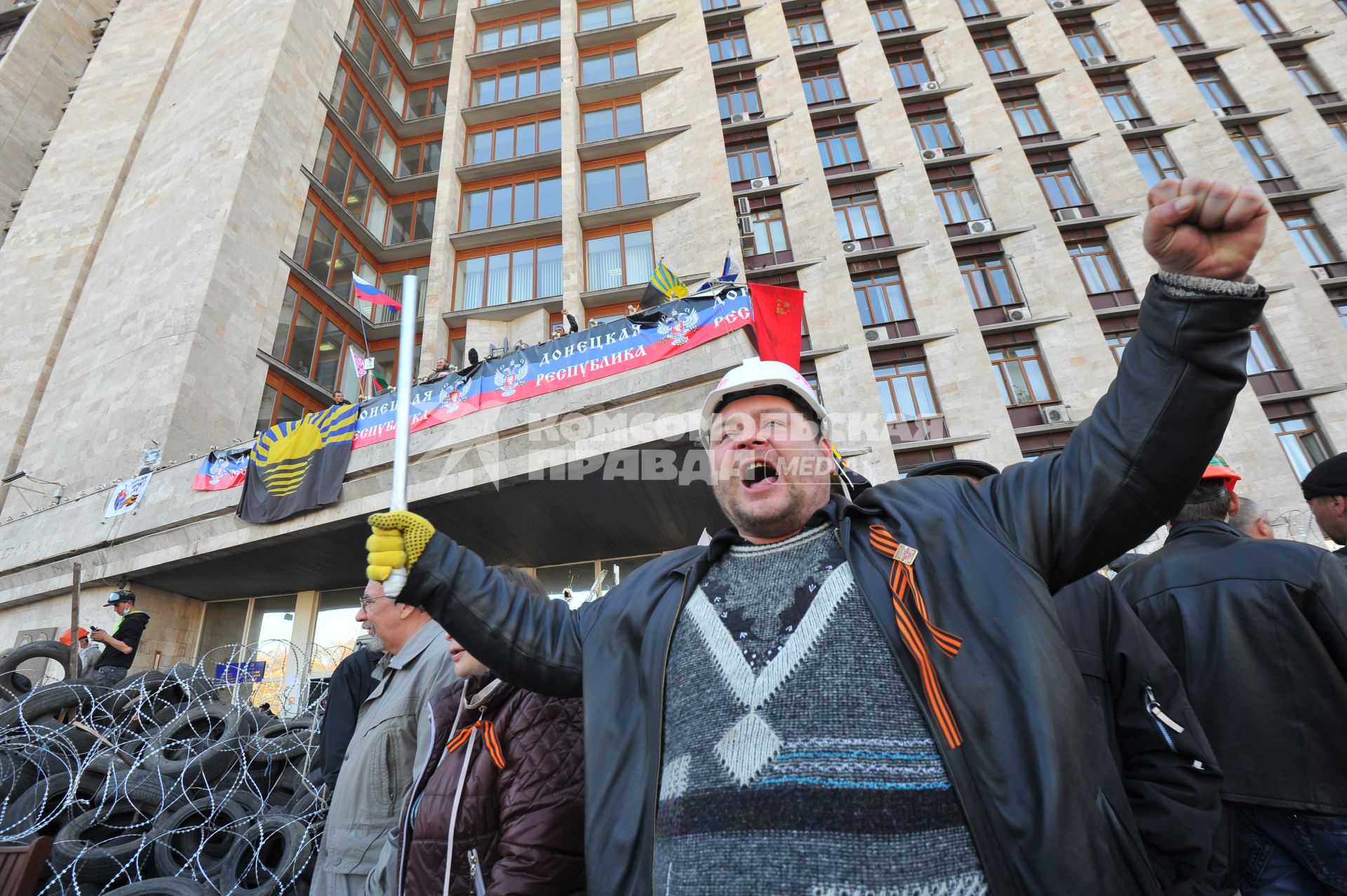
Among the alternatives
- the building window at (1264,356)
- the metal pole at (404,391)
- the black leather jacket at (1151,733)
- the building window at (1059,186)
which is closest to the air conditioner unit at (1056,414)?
the building window at (1264,356)

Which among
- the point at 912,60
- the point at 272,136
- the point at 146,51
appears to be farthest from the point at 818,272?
the point at 146,51

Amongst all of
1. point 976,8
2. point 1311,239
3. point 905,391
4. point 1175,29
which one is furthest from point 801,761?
point 1175,29

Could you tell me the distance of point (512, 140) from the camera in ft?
80.2

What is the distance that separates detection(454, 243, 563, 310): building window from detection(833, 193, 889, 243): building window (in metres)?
10.1

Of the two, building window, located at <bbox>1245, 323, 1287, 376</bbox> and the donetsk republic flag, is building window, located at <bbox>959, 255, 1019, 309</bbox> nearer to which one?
building window, located at <bbox>1245, 323, 1287, 376</bbox>

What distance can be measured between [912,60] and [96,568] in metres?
31.2

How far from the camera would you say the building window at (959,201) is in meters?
22.5

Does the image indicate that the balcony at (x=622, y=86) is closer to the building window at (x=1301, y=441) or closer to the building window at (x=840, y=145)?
the building window at (x=840, y=145)

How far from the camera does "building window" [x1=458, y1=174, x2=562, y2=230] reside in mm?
23125

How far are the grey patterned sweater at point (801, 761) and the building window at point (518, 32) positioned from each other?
29691 mm

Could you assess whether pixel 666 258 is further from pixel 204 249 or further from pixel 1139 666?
pixel 1139 666

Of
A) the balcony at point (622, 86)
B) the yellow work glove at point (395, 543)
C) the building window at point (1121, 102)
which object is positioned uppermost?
the balcony at point (622, 86)

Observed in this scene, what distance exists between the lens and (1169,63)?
2356 cm

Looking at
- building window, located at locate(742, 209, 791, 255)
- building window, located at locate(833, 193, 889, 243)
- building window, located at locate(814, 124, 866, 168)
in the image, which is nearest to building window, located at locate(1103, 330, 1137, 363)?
building window, located at locate(833, 193, 889, 243)
